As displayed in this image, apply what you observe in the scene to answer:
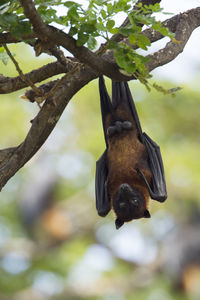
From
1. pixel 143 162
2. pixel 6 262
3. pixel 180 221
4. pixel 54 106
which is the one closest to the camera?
pixel 54 106

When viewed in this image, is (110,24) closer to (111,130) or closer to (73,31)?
(73,31)

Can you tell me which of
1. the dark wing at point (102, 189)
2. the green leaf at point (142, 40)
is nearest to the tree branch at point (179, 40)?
the green leaf at point (142, 40)

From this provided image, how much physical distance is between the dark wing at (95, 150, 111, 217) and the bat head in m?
0.14

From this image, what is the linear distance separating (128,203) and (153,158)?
0.65 meters

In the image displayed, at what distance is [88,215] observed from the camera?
21.8 metres

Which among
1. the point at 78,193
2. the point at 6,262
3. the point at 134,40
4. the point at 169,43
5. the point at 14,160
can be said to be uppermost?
the point at 78,193

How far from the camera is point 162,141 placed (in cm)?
2100

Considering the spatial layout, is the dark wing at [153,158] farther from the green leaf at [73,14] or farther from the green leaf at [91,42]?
the green leaf at [73,14]

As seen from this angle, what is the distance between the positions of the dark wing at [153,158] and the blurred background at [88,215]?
11129 mm

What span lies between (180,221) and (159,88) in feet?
68.9

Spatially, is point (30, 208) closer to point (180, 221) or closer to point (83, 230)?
point (83, 230)

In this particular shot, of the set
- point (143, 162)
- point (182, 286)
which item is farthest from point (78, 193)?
point (143, 162)

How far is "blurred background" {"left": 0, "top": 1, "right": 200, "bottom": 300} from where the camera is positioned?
19594 millimetres

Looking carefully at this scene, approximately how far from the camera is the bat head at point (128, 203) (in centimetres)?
680
